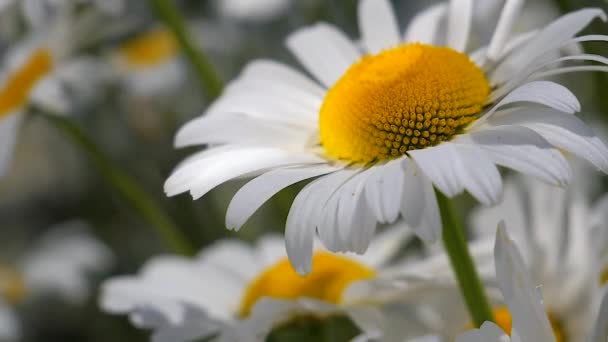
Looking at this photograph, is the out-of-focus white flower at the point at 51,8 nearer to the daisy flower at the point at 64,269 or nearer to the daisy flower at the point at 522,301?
the daisy flower at the point at 64,269

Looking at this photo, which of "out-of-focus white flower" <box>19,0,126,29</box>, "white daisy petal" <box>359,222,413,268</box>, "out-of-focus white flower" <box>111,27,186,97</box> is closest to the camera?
"white daisy petal" <box>359,222,413,268</box>

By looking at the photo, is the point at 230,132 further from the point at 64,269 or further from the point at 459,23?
A: the point at 64,269

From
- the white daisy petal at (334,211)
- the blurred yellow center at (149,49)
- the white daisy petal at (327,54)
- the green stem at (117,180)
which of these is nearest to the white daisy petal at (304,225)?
the white daisy petal at (334,211)

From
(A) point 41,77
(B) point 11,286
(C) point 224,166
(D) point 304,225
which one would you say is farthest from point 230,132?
(B) point 11,286

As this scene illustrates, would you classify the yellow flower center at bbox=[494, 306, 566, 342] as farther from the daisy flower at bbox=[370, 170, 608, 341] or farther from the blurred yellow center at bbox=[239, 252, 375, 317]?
the blurred yellow center at bbox=[239, 252, 375, 317]

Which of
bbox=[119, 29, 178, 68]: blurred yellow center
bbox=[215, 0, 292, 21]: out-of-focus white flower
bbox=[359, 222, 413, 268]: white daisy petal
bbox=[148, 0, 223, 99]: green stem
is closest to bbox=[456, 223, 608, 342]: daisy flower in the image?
bbox=[359, 222, 413, 268]: white daisy petal
